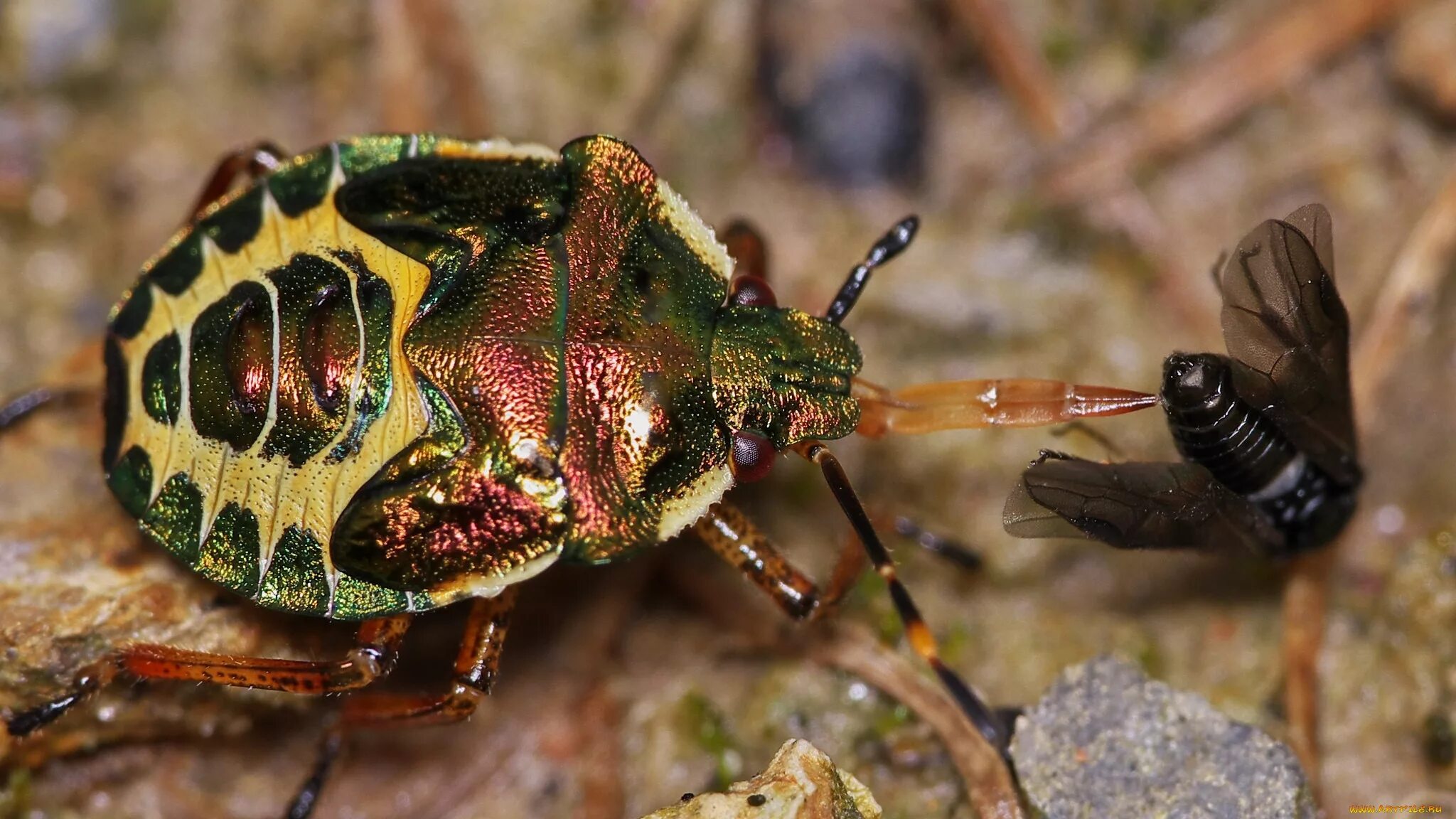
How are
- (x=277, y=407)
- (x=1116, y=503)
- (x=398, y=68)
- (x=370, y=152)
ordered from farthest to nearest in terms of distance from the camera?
1. (x=398, y=68)
2. (x=370, y=152)
3. (x=277, y=407)
4. (x=1116, y=503)

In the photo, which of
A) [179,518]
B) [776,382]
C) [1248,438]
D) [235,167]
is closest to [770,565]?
[776,382]

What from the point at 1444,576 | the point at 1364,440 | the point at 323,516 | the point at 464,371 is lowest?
the point at 323,516

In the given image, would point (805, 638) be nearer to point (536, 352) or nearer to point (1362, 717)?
point (536, 352)

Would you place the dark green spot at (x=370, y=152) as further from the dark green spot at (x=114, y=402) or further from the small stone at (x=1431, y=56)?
the small stone at (x=1431, y=56)

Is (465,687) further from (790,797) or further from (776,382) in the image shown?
(776,382)

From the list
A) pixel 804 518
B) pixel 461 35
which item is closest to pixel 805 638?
pixel 804 518

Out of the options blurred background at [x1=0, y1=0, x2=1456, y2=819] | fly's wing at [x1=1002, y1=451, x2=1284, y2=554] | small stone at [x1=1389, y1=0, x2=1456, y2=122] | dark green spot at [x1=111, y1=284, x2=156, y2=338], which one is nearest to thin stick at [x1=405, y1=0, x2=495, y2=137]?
blurred background at [x1=0, y1=0, x2=1456, y2=819]

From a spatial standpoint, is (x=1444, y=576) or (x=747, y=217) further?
(x=747, y=217)
